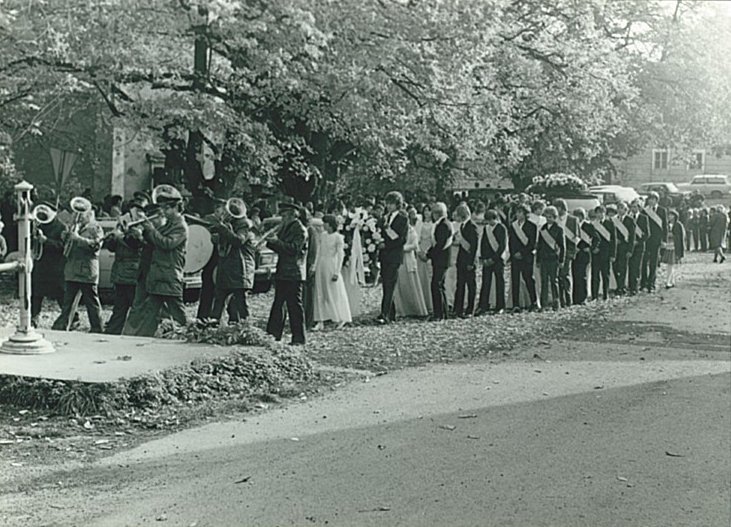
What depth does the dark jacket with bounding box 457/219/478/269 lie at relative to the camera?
57.9ft

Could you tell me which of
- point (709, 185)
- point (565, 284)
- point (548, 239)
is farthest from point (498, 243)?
point (709, 185)

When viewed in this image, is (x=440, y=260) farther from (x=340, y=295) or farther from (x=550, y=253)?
(x=550, y=253)

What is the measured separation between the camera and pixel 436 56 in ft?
71.2

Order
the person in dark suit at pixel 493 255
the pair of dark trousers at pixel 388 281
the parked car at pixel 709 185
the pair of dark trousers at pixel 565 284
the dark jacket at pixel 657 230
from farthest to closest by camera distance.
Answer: the parked car at pixel 709 185
the dark jacket at pixel 657 230
the pair of dark trousers at pixel 565 284
the person in dark suit at pixel 493 255
the pair of dark trousers at pixel 388 281

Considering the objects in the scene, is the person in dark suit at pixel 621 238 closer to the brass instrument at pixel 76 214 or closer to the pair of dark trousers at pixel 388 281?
the pair of dark trousers at pixel 388 281

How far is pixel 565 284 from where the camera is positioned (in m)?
19.0

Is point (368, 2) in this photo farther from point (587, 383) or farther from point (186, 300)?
point (587, 383)

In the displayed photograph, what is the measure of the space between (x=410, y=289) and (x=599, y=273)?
4275mm

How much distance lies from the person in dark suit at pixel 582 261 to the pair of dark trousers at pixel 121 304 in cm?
851

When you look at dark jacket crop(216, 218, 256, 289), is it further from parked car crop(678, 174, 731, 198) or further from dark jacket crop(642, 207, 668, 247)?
parked car crop(678, 174, 731, 198)

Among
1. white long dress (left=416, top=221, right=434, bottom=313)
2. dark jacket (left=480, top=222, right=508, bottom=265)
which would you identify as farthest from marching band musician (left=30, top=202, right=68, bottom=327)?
dark jacket (left=480, top=222, right=508, bottom=265)

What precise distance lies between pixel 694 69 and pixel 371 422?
3059 cm

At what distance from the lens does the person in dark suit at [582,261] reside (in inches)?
763

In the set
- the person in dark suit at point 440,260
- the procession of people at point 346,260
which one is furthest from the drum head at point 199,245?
the person in dark suit at point 440,260
